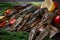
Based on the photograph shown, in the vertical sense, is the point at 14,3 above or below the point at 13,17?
Answer: above

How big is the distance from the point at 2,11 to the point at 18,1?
31cm

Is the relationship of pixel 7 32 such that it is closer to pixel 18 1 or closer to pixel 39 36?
pixel 39 36

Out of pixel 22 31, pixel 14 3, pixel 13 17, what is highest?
pixel 14 3

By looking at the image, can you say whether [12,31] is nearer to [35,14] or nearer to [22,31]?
[22,31]

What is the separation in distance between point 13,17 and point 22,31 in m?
0.29

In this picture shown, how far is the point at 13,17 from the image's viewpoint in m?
2.00

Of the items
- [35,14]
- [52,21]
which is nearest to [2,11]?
[35,14]

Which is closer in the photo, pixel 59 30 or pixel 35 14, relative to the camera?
pixel 59 30

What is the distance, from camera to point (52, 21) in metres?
1.82

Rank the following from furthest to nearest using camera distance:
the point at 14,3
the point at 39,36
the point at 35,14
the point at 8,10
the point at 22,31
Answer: the point at 14,3
the point at 8,10
the point at 35,14
the point at 22,31
the point at 39,36

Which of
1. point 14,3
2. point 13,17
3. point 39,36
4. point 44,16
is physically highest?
point 14,3

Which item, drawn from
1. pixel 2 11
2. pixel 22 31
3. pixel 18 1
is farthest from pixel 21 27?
pixel 18 1

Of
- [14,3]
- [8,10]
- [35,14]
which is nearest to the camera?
[35,14]

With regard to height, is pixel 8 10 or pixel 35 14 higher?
pixel 8 10
